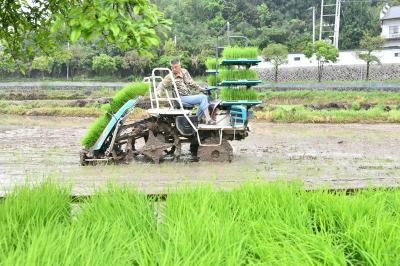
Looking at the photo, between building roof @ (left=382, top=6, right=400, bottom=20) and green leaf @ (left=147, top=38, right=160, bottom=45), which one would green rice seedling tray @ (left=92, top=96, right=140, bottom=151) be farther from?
building roof @ (left=382, top=6, right=400, bottom=20)

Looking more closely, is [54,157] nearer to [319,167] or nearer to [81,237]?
[319,167]

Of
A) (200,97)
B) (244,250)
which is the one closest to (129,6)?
(244,250)

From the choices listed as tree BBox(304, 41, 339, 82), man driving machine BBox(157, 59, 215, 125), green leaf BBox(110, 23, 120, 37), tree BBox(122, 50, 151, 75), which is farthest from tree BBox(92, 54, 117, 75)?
green leaf BBox(110, 23, 120, 37)

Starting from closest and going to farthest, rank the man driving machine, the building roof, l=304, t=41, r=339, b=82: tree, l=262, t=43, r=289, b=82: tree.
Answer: the man driving machine < l=304, t=41, r=339, b=82: tree < l=262, t=43, r=289, b=82: tree < the building roof

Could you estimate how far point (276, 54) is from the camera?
3638cm

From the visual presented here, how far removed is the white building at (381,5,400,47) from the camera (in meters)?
42.8

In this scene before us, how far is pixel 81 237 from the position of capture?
9.98ft

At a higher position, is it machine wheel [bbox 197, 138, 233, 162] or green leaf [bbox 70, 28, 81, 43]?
green leaf [bbox 70, 28, 81, 43]

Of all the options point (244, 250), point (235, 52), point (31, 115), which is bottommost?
point (31, 115)

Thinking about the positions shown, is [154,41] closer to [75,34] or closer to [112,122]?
Answer: [75,34]

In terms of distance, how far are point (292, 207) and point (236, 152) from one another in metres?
7.11

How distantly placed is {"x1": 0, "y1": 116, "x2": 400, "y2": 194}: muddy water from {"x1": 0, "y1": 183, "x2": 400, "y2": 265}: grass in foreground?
0.75m

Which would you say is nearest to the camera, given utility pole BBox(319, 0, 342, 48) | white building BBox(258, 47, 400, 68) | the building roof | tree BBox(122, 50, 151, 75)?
tree BBox(122, 50, 151, 75)

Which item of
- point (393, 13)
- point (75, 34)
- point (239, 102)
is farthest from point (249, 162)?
point (393, 13)
